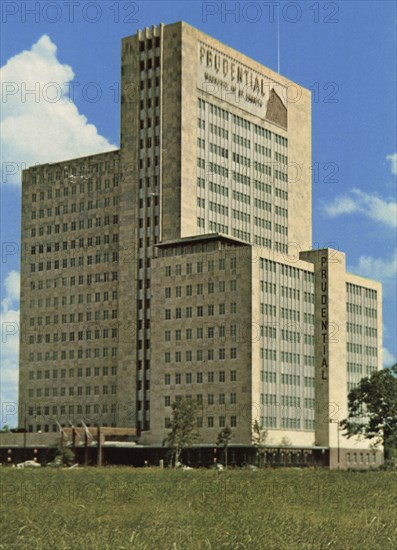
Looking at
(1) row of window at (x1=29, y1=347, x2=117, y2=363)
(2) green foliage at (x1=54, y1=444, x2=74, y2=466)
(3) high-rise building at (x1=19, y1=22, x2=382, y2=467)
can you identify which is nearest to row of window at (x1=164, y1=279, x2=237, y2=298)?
(3) high-rise building at (x1=19, y1=22, x2=382, y2=467)

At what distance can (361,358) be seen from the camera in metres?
A: 169

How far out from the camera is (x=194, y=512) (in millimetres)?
33969

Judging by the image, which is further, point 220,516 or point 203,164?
point 203,164

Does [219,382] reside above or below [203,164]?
below

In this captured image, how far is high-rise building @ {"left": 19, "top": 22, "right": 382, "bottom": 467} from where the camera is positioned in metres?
146

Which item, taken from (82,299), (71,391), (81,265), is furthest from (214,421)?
(81,265)

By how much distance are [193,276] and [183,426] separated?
947 inches

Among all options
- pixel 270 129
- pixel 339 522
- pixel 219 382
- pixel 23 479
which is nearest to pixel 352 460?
pixel 219 382

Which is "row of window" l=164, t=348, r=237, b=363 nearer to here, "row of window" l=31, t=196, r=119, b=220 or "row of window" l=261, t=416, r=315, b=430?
"row of window" l=261, t=416, r=315, b=430

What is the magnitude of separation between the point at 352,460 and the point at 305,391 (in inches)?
549

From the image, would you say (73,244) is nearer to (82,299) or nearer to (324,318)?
(82,299)

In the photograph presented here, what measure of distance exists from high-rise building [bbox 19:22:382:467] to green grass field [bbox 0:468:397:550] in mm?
90419

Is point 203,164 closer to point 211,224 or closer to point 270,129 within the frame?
point 211,224

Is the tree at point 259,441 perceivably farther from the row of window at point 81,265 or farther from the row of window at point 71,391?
the row of window at point 81,265
